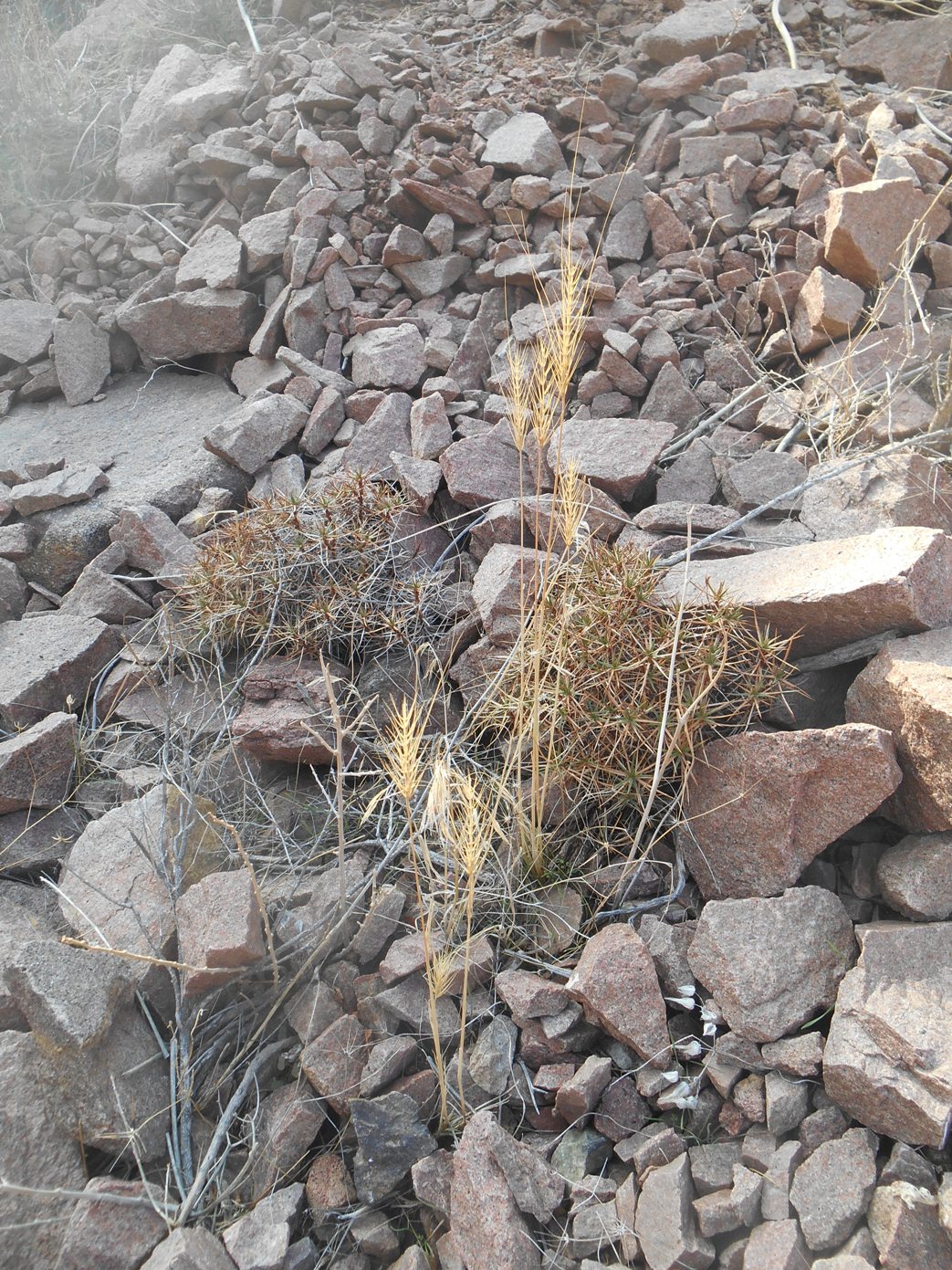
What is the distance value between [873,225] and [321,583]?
7.91 ft

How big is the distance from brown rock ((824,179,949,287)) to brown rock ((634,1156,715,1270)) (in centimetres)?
316

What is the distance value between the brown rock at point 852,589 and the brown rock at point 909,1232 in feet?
3.27

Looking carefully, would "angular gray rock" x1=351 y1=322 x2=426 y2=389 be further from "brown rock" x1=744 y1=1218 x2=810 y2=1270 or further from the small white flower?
"brown rock" x1=744 y1=1218 x2=810 y2=1270

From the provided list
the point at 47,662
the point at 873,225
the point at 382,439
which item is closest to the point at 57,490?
the point at 47,662

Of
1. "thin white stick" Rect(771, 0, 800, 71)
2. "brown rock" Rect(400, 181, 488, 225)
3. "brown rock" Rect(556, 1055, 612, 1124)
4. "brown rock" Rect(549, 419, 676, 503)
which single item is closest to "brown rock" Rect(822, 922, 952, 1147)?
"brown rock" Rect(556, 1055, 612, 1124)

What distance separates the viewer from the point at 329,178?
4746 millimetres

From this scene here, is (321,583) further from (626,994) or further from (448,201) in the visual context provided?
(448,201)

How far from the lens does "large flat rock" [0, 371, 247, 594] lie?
383cm

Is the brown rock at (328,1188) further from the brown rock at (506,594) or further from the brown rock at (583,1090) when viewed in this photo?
the brown rock at (506,594)

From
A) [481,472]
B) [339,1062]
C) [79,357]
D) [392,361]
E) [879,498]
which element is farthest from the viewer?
[79,357]

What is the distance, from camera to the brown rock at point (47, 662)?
10.6 ft

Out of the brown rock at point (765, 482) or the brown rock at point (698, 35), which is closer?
the brown rock at point (765, 482)

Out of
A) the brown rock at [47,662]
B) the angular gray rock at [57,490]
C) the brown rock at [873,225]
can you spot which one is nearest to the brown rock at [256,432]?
the angular gray rock at [57,490]

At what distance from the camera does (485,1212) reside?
1.92m
